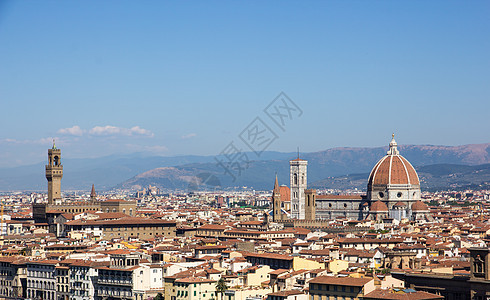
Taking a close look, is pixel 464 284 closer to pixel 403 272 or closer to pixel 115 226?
pixel 403 272

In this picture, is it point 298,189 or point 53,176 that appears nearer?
point 53,176

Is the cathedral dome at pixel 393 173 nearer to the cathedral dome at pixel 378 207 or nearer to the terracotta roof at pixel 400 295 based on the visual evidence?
the cathedral dome at pixel 378 207

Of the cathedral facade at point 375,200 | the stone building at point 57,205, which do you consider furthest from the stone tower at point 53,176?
the cathedral facade at point 375,200

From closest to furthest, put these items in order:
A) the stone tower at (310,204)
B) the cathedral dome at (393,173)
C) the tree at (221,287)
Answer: the tree at (221,287) → the stone tower at (310,204) → the cathedral dome at (393,173)

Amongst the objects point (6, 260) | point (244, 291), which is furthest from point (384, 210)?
point (244, 291)

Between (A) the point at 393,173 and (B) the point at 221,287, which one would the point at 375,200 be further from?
(B) the point at 221,287

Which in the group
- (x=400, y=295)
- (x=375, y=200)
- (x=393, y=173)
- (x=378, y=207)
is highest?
(x=393, y=173)

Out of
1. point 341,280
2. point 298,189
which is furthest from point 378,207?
point 341,280

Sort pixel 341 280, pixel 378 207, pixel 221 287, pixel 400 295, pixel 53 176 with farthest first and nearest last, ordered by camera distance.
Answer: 1. pixel 378 207
2. pixel 53 176
3. pixel 221 287
4. pixel 341 280
5. pixel 400 295
